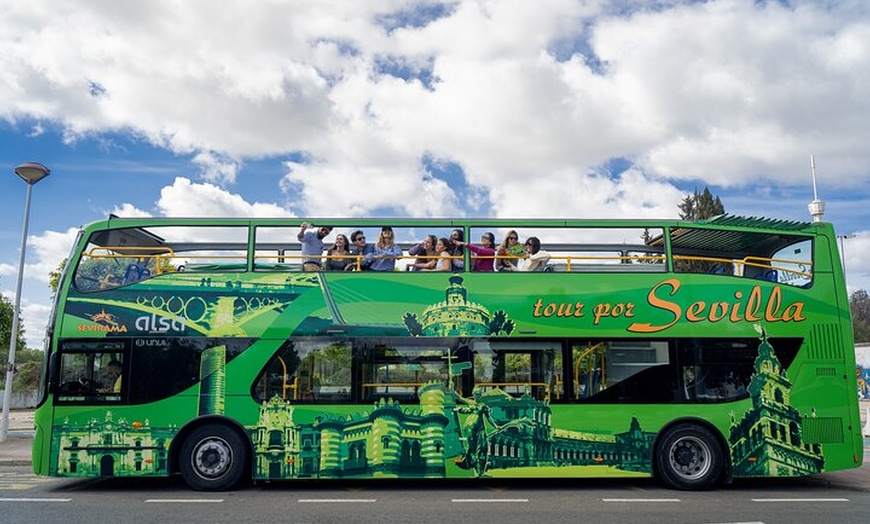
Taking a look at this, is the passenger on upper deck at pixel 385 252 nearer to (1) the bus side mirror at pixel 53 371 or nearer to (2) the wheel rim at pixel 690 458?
(1) the bus side mirror at pixel 53 371

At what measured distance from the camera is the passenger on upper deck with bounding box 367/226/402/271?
35.1 feet

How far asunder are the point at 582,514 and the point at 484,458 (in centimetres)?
206

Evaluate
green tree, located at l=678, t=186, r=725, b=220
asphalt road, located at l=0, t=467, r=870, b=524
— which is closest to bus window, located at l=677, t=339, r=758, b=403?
asphalt road, located at l=0, t=467, r=870, b=524

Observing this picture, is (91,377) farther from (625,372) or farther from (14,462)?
(625,372)

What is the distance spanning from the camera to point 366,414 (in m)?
10.3

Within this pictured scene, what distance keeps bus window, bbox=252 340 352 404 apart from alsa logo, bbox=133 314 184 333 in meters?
1.44

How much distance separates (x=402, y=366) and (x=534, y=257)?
8.53 feet

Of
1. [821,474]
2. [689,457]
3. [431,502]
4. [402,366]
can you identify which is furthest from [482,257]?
[821,474]

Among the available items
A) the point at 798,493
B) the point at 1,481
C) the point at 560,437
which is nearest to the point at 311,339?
the point at 560,437

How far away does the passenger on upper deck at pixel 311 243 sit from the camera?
1070cm

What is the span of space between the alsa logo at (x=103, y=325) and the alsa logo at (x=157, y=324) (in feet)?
0.76

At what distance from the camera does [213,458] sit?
33.5 feet

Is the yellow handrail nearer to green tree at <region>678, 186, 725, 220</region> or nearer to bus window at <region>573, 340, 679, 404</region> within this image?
bus window at <region>573, 340, 679, 404</region>

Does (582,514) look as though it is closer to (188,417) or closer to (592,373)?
(592,373)
